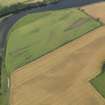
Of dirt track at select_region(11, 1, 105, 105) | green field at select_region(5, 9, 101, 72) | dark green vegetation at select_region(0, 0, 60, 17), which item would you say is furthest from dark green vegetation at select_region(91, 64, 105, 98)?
dark green vegetation at select_region(0, 0, 60, 17)

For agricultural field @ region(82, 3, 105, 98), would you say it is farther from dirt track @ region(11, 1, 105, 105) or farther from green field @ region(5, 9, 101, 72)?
green field @ region(5, 9, 101, 72)

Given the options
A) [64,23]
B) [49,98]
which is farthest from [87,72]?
[64,23]

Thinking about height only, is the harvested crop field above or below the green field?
below

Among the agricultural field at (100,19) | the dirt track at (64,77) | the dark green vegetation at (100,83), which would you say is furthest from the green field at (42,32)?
the dark green vegetation at (100,83)

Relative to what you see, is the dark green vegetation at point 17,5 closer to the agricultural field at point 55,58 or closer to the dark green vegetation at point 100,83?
the agricultural field at point 55,58

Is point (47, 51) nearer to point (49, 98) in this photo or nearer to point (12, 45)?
point (12, 45)

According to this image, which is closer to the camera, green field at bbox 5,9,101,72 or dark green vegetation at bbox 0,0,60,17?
green field at bbox 5,9,101,72

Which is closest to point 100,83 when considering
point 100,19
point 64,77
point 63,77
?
point 64,77
